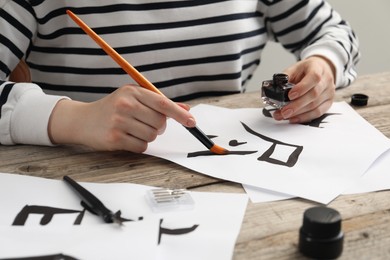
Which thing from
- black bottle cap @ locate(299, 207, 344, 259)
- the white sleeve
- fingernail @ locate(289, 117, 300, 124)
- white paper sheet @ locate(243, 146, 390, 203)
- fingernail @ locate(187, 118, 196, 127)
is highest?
the white sleeve

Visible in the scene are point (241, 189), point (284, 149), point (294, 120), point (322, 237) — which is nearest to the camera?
point (322, 237)

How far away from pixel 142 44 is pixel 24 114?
0.26 meters

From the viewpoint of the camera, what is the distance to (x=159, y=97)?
727 mm

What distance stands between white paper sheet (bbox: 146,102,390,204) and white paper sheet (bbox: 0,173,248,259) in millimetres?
65

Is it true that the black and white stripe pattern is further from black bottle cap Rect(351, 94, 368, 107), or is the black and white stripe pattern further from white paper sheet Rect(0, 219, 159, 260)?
white paper sheet Rect(0, 219, 159, 260)

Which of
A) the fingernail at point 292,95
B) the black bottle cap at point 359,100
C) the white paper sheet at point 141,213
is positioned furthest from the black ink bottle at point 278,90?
the white paper sheet at point 141,213

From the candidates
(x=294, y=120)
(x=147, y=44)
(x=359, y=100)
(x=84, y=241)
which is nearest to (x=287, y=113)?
(x=294, y=120)

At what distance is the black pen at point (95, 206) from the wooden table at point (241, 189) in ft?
0.14

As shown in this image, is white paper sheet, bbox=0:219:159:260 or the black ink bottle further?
the black ink bottle

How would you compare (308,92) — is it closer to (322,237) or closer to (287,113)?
(287,113)

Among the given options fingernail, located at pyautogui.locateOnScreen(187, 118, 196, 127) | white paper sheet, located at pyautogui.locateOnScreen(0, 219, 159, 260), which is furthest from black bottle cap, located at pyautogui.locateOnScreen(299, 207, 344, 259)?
fingernail, located at pyautogui.locateOnScreen(187, 118, 196, 127)

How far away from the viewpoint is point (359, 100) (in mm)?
907

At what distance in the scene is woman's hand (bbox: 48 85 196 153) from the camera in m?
0.73

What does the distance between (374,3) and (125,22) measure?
1.10 m
